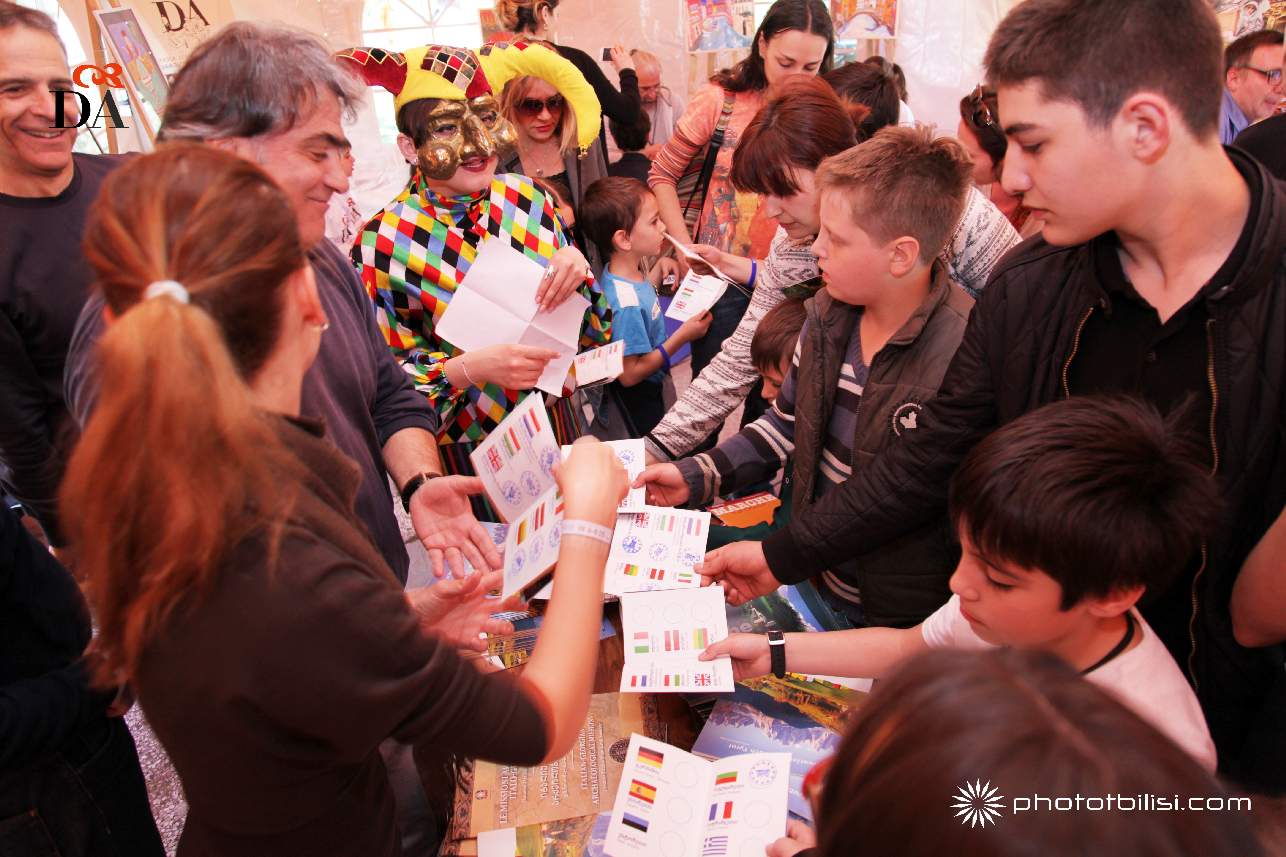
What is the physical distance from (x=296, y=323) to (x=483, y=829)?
79cm

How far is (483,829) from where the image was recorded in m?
1.20

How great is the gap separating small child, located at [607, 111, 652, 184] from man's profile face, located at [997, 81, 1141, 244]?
115 inches

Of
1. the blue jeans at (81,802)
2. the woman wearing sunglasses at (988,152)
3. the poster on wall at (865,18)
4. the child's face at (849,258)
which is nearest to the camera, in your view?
the blue jeans at (81,802)

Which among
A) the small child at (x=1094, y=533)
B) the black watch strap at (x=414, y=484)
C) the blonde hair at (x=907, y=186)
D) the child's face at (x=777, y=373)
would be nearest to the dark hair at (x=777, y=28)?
the child's face at (x=777, y=373)

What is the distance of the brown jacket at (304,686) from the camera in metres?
0.76

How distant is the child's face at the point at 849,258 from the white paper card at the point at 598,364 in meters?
0.89

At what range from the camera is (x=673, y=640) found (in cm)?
144

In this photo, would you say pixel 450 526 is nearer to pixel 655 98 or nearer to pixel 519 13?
pixel 519 13

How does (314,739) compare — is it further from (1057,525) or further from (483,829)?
(1057,525)

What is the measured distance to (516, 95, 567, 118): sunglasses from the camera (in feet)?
10.6

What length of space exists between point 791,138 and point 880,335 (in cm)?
69

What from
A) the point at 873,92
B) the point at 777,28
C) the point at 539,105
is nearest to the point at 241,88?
the point at 539,105

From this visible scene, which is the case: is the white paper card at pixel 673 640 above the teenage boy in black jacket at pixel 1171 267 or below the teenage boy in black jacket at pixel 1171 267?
below

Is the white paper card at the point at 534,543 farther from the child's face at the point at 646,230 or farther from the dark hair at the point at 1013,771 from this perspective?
the child's face at the point at 646,230
